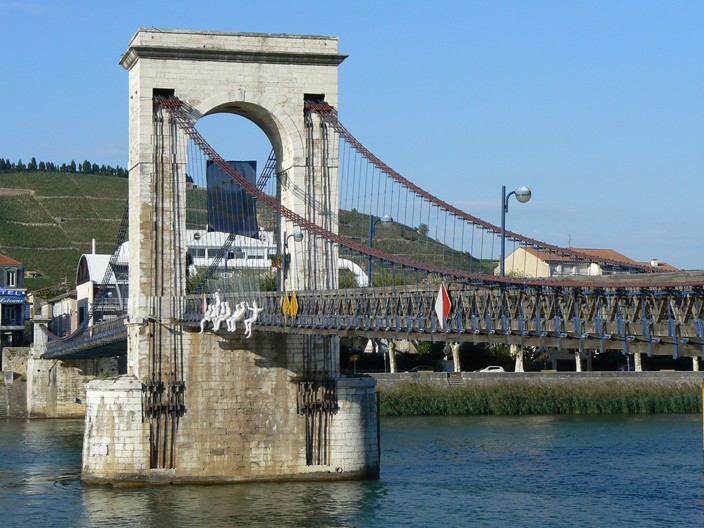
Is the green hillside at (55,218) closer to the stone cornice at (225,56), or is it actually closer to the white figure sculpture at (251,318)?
the stone cornice at (225,56)

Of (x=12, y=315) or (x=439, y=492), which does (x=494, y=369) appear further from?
(x=439, y=492)

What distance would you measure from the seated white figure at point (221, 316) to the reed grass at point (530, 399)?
104 feet

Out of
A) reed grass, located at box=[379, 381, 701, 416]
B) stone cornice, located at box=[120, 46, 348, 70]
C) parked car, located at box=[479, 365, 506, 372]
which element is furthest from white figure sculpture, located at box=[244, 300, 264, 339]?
parked car, located at box=[479, 365, 506, 372]

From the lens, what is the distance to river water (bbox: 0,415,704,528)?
37938 mm

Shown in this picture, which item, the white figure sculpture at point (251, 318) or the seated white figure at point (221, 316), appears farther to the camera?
the seated white figure at point (221, 316)

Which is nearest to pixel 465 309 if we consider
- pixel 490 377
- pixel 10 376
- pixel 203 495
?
pixel 203 495

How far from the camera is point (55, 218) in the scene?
170m

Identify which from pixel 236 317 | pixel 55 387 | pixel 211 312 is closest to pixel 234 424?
pixel 211 312

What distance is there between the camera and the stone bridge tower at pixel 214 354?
143 feet

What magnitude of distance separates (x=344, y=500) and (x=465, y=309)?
9313mm

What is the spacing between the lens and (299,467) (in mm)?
44438

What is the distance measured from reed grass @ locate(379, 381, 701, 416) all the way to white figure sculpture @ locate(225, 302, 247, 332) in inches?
1245

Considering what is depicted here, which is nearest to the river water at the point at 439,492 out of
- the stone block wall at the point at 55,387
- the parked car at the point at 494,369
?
the stone block wall at the point at 55,387

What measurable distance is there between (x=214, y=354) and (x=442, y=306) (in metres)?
12.9
